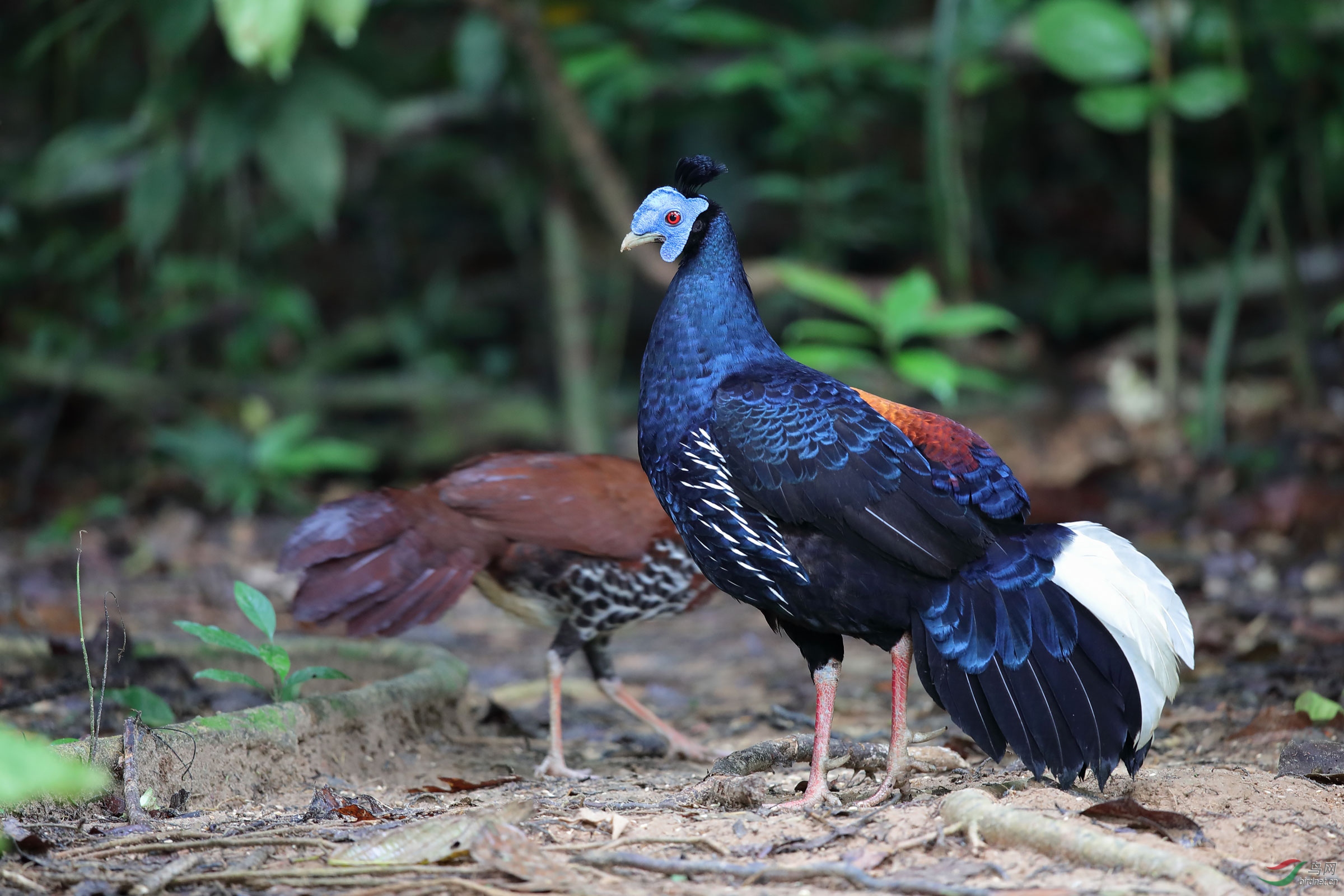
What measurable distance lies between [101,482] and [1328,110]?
7.80 m

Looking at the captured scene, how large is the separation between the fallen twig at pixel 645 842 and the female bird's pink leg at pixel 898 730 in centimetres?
55

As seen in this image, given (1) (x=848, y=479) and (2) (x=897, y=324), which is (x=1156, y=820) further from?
(2) (x=897, y=324)

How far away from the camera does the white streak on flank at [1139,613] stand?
9.43 feet

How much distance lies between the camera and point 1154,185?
6.89 metres

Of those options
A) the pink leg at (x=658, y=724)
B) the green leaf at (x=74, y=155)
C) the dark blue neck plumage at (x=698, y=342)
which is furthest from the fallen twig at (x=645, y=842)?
the green leaf at (x=74, y=155)

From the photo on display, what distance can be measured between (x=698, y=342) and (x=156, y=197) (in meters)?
4.75

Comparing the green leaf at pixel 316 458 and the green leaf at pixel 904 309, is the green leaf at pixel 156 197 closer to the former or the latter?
the green leaf at pixel 316 458

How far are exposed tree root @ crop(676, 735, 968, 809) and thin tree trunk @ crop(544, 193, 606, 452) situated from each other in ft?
13.7

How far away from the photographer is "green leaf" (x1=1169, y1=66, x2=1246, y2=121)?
6.52 metres

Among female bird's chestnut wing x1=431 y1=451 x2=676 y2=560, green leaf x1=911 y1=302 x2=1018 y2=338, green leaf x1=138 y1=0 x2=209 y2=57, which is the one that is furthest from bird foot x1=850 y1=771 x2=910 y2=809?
green leaf x1=138 y1=0 x2=209 y2=57

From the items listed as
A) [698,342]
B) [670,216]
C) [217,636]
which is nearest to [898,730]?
[698,342]

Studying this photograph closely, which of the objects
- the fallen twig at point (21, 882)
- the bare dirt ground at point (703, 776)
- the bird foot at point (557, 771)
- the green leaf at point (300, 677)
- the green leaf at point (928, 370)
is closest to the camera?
the fallen twig at point (21, 882)

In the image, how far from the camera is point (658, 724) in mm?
4051

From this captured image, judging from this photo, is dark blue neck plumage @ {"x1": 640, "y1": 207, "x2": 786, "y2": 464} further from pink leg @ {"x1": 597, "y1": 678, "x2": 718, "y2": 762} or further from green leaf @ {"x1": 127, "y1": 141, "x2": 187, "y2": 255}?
green leaf @ {"x1": 127, "y1": 141, "x2": 187, "y2": 255}
